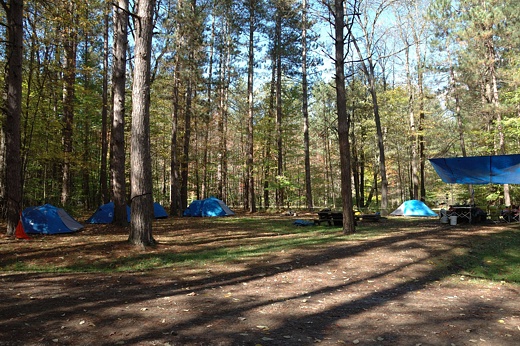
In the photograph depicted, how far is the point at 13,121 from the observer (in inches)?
405

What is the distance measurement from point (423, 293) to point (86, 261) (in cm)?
691

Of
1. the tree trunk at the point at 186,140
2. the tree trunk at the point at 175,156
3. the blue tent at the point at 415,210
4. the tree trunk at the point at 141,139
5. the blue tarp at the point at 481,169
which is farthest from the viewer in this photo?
the tree trunk at the point at 186,140

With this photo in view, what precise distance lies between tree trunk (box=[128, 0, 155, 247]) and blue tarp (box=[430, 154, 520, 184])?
1212 cm

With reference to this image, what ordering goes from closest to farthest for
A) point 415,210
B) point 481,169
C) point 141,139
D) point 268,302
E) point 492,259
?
point 268,302 < point 492,259 < point 141,139 < point 481,169 < point 415,210

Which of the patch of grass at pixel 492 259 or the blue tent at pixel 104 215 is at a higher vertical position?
the blue tent at pixel 104 215

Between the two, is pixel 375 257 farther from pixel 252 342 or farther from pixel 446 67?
pixel 446 67

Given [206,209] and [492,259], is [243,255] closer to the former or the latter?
[492,259]

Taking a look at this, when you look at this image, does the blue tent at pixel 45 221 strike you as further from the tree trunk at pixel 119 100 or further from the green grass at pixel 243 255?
the green grass at pixel 243 255

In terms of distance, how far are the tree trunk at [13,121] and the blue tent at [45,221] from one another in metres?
1.00

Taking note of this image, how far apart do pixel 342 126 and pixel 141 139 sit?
21.0 feet

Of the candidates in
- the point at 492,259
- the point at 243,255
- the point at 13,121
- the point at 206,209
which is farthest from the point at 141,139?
the point at 206,209

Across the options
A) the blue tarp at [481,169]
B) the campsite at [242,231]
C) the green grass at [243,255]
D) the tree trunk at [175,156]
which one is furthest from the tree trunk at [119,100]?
the blue tarp at [481,169]

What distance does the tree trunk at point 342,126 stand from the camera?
11539 mm

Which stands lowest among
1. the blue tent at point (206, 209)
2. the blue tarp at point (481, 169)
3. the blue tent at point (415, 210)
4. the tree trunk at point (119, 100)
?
the blue tent at point (415, 210)
